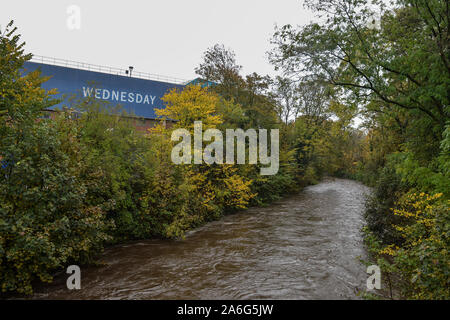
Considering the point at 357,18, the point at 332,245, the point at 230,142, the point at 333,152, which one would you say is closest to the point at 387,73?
the point at 357,18

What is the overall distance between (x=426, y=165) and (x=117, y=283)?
9.17 metres

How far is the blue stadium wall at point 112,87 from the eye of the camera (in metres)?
27.7

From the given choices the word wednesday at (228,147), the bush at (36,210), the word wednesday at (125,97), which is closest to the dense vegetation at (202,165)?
the bush at (36,210)

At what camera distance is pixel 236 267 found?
312 inches

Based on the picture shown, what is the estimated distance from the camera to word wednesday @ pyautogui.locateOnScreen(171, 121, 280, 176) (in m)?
13.7

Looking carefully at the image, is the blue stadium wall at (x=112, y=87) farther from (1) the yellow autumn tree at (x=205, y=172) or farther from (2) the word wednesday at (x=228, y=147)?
(1) the yellow autumn tree at (x=205, y=172)

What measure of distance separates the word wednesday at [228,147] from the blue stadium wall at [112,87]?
1224cm

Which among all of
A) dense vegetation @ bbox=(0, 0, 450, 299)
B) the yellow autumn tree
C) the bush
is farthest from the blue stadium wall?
the bush

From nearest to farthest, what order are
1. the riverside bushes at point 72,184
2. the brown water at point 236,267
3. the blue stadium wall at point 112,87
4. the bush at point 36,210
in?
the bush at point 36,210 < the riverside bushes at point 72,184 < the brown water at point 236,267 < the blue stadium wall at point 112,87

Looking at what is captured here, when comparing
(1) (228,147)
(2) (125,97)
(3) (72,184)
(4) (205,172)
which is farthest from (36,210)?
(2) (125,97)

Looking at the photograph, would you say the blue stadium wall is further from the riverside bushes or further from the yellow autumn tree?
the riverside bushes

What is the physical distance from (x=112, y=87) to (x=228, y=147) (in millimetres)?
19221

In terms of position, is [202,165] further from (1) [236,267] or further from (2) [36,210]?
(2) [36,210]

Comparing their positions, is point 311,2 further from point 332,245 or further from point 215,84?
point 215,84
